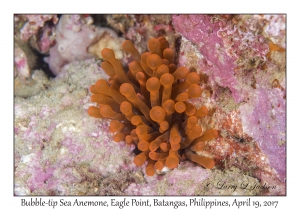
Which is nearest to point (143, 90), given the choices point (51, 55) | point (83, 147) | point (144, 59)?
point (144, 59)

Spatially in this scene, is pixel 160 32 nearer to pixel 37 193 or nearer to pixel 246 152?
pixel 246 152

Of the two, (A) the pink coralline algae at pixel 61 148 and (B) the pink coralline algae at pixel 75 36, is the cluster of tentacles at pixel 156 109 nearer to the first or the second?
(A) the pink coralline algae at pixel 61 148

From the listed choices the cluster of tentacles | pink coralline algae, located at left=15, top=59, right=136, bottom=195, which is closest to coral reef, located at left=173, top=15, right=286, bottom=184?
the cluster of tentacles

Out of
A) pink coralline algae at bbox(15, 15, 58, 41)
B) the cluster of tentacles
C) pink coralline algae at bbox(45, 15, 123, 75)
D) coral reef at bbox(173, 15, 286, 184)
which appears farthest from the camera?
pink coralline algae at bbox(15, 15, 58, 41)

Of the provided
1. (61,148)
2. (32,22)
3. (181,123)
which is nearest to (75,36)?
(32,22)

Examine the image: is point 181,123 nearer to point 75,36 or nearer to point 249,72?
point 249,72

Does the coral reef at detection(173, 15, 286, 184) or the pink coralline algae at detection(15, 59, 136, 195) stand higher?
the coral reef at detection(173, 15, 286, 184)

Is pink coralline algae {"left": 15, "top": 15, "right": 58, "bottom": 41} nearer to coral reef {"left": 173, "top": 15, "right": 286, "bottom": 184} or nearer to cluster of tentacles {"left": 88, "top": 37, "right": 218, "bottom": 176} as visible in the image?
cluster of tentacles {"left": 88, "top": 37, "right": 218, "bottom": 176}
